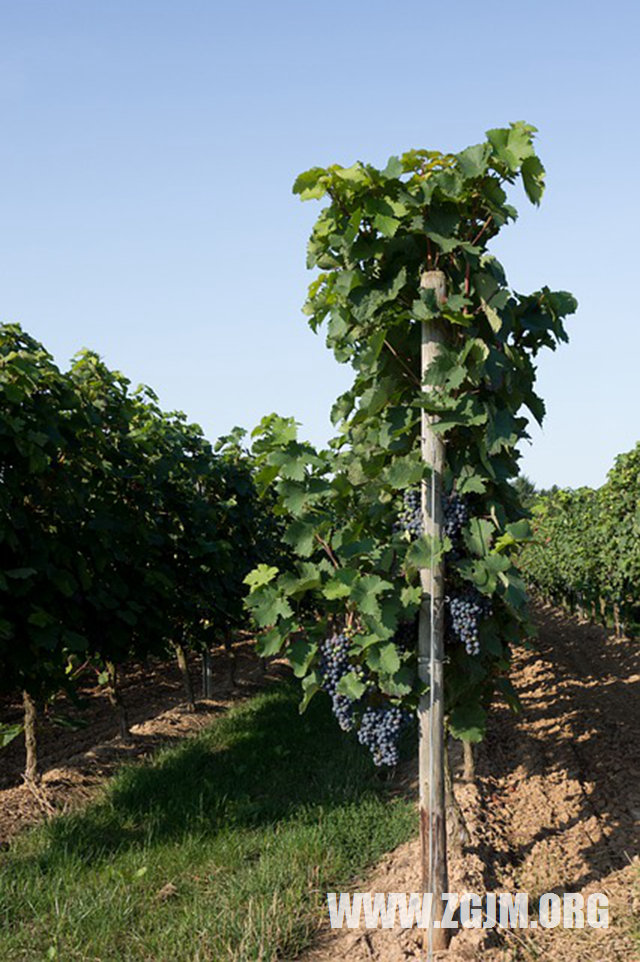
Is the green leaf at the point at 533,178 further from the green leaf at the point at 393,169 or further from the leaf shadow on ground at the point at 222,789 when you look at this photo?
the leaf shadow on ground at the point at 222,789

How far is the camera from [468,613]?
4016 mm

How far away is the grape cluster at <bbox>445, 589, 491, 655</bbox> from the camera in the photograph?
13.1 feet

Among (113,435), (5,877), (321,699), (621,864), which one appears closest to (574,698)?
(321,699)

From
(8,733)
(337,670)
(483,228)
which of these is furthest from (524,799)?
(8,733)

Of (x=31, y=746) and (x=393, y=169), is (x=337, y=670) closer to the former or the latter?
(x=393, y=169)

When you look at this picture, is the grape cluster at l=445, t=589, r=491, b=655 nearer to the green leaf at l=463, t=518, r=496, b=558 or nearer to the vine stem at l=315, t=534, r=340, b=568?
the green leaf at l=463, t=518, r=496, b=558

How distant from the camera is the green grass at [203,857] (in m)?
4.17

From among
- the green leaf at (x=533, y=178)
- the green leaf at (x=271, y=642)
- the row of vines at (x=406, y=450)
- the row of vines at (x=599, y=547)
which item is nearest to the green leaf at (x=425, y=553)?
the row of vines at (x=406, y=450)

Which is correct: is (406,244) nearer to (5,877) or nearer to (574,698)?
(5,877)

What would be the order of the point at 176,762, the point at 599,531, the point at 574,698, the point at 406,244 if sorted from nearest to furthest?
the point at 406,244, the point at 176,762, the point at 574,698, the point at 599,531

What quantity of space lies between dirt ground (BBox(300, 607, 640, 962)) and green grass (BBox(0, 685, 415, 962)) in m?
0.31

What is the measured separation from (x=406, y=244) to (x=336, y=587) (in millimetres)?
1846

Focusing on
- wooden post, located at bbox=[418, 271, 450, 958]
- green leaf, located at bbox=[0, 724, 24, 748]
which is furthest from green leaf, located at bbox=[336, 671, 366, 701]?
green leaf, located at bbox=[0, 724, 24, 748]

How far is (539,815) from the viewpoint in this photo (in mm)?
5922
